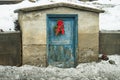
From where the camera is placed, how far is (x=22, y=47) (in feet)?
42.1

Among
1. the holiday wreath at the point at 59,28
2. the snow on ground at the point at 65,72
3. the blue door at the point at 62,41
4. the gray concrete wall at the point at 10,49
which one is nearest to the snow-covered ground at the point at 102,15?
the gray concrete wall at the point at 10,49

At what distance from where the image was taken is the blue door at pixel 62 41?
1295 centimetres

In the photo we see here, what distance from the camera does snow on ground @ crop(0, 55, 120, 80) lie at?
1134 centimetres

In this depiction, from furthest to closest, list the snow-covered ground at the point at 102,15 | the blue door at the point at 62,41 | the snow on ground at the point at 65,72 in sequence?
the snow-covered ground at the point at 102,15, the blue door at the point at 62,41, the snow on ground at the point at 65,72

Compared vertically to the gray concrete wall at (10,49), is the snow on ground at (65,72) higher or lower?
lower

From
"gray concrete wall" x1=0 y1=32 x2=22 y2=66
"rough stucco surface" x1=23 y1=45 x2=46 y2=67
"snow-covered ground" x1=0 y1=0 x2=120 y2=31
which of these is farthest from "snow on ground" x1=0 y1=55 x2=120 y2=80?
"snow-covered ground" x1=0 y1=0 x2=120 y2=31

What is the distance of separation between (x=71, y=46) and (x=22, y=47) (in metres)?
1.74

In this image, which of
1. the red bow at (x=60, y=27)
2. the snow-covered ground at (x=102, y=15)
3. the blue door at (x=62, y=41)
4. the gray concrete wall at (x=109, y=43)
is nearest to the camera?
the red bow at (x=60, y=27)

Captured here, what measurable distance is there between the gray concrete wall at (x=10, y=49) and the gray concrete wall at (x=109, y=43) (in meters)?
3.07

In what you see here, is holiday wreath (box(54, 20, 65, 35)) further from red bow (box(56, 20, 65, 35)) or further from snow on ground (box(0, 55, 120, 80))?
snow on ground (box(0, 55, 120, 80))

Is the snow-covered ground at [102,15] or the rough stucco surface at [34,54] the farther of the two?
the snow-covered ground at [102,15]

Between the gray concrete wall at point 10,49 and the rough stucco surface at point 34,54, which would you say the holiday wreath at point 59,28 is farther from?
the gray concrete wall at point 10,49

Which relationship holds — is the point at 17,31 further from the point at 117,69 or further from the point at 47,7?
the point at 117,69

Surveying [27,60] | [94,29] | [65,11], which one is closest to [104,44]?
[94,29]
